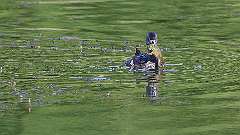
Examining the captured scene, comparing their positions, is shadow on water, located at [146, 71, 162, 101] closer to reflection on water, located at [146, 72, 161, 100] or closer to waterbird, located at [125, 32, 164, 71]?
reflection on water, located at [146, 72, 161, 100]

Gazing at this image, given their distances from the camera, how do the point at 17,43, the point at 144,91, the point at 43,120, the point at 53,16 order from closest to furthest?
the point at 43,120
the point at 144,91
the point at 17,43
the point at 53,16

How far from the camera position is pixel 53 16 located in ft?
Result: 93.2

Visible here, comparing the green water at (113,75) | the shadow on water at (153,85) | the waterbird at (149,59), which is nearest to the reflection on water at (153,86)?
the shadow on water at (153,85)

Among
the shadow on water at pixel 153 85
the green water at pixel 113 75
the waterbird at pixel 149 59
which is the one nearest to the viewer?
the green water at pixel 113 75

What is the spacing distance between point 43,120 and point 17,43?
802 centimetres

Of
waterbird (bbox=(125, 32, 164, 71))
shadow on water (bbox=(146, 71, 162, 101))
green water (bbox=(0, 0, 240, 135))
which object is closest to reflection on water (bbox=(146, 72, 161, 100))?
shadow on water (bbox=(146, 71, 162, 101))

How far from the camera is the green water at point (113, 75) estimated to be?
13.7 metres

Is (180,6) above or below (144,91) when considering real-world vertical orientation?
above

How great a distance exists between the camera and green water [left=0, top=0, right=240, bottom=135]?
45.0ft

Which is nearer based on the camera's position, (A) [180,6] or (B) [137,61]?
(B) [137,61]

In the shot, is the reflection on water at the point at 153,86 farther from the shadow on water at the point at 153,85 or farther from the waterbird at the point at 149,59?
the waterbird at the point at 149,59

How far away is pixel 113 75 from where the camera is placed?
1752cm

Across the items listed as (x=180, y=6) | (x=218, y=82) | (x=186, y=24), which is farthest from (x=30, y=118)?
(x=180, y=6)

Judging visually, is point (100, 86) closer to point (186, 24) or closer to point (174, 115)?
point (174, 115)
